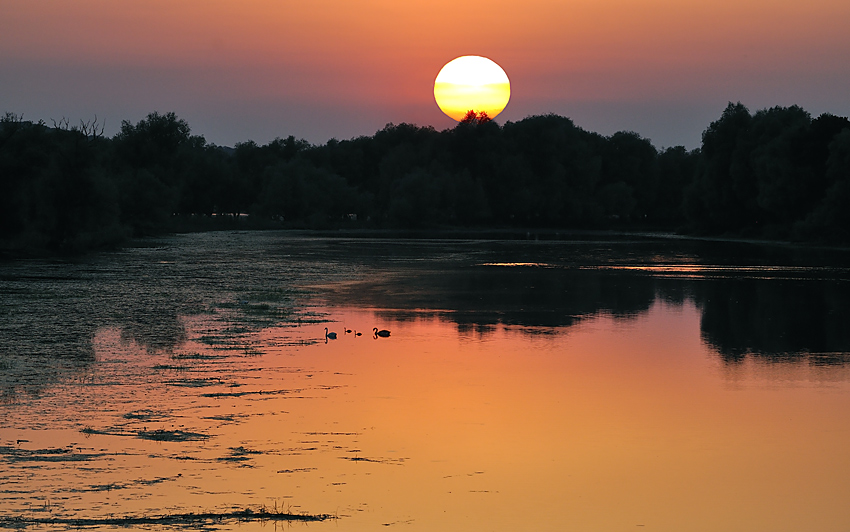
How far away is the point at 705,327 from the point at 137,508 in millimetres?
18255

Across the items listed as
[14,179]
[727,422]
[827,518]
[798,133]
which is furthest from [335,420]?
[798,133]

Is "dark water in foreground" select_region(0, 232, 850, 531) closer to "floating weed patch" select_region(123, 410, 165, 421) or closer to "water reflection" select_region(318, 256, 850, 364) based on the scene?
"floating weed patch" select_region(123, 410, 165, 421)

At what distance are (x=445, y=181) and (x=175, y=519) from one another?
125 metres

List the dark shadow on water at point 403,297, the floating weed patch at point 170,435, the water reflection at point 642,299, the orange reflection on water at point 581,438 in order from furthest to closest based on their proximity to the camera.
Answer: the water reflection at point 642,299
the dark shadow on water at point 403,297
the floating weed patch at point 170,435
the orange reflection on water at point 581,438

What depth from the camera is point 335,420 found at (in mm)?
13094

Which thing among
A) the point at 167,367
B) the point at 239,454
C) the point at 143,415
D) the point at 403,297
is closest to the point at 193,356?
the point at 167,367

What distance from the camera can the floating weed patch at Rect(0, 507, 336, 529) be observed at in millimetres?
8406

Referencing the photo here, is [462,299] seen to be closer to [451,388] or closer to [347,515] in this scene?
[451,388]

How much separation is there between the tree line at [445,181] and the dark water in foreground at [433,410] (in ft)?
110

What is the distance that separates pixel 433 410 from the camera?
1401 cm

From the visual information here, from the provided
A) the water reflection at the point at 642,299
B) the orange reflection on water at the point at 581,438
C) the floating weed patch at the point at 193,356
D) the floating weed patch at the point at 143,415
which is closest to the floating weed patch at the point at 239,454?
the orange reflection on water at the point at 581,438

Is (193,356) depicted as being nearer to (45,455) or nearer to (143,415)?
(143,415)

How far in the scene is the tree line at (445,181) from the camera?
6059 centimetres

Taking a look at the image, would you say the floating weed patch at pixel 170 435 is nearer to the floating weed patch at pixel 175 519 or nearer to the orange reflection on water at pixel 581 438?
the orange reflection on water at pixel 581 438
